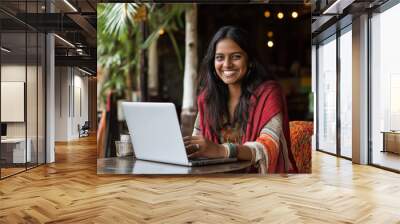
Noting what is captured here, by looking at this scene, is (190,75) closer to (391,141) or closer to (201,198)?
(201,198)

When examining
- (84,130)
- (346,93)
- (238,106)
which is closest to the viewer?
(238,106)

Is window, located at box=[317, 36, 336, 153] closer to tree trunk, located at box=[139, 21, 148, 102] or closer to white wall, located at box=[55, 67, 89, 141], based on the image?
tree trunk, located at box=[139, 21, 148, 102]

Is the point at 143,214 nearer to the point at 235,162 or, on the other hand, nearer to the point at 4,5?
the point at 235,162

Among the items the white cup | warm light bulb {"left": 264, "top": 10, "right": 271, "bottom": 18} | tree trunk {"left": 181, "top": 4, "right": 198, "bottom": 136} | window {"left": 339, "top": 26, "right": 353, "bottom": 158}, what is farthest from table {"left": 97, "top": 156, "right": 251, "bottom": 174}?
window {"left": 339, "top": 26, "right": 353, "bottom": 158}

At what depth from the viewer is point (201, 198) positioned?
4.75 metres

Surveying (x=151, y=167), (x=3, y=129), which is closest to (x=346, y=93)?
(x=151, y=167)

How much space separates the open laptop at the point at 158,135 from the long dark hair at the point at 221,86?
21.7 inches

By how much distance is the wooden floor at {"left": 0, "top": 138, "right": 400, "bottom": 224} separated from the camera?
3.90 m

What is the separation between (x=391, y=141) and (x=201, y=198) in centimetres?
405

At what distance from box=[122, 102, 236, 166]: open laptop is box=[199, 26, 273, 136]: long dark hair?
1.81 feet

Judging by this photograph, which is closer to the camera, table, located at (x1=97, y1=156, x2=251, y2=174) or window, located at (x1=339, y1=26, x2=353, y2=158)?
table, located at (x1=97, y1=156, x2=251, y2=174)

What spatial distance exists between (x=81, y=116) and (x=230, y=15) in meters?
11.2

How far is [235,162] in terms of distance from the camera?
6.16 metres

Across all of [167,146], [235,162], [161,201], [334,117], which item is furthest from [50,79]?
[334,117]
